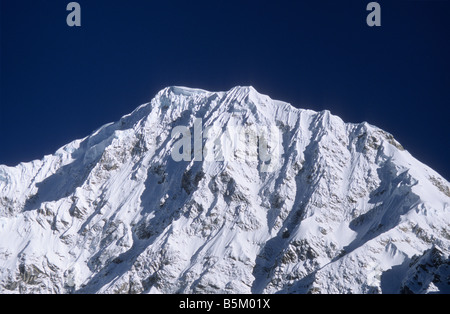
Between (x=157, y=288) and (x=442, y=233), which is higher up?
(x=442, y=233)

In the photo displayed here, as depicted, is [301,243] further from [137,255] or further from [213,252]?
[137,255]

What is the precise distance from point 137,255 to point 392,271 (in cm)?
6916

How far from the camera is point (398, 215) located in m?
193

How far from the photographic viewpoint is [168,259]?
19288cm
